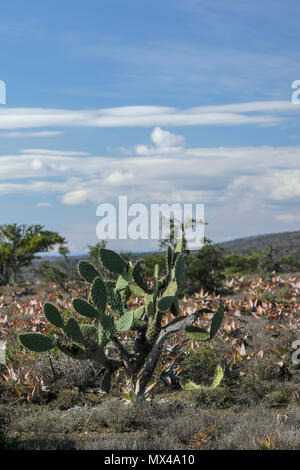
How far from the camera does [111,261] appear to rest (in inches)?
261

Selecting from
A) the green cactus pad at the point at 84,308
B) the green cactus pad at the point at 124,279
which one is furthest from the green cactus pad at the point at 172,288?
the green cactus pad at the point at 84,308

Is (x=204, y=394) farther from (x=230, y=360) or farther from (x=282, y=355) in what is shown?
(x=282, y=355)

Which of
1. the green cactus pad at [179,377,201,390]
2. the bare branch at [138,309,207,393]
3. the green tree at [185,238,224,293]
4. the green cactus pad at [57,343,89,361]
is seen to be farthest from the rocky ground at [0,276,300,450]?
the green tree at [185,238,224,293]

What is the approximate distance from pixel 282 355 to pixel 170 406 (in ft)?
7.83

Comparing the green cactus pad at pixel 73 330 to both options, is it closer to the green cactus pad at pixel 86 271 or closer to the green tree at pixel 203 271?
the green cactus pad at pixel 86 271

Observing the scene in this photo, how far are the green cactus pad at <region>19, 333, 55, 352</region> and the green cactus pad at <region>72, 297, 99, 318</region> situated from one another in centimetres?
49

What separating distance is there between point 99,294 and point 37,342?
92 centimetres

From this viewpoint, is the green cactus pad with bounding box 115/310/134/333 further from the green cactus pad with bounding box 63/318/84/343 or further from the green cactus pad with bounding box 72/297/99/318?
the green cactus pad with bounding box 63/318/84/343

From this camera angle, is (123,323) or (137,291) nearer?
(123,323)

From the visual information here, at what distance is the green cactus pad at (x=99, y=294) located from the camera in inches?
238

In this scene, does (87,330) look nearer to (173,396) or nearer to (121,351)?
(121,351)

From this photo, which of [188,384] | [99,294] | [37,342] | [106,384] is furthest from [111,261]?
[188,384]

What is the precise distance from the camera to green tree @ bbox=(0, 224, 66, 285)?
2853 cm

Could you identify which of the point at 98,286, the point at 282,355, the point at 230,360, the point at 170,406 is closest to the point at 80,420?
the point at 170,406
